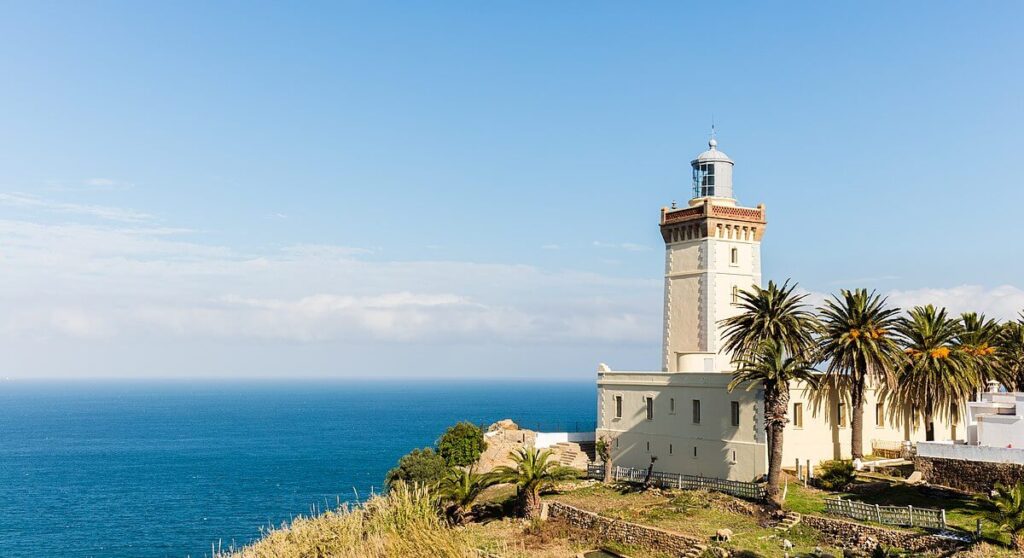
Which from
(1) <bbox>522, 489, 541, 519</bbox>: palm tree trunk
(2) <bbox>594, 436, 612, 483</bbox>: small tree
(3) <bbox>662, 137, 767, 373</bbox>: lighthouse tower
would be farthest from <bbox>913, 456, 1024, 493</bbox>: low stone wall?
(1) <bbox>522, 489, 541, 519</bbox>: palm tree trunk

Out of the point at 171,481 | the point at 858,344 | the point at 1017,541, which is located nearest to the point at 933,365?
the point at 858,344

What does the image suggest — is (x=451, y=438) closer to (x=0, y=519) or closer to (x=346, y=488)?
(x=346, y=488)

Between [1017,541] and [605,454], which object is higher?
[605,454]

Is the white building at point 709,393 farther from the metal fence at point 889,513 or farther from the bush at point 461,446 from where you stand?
the bush at point 461,446

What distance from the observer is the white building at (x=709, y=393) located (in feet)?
135

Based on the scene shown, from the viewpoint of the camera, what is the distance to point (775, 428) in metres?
36.7

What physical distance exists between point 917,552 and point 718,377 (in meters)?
14.6

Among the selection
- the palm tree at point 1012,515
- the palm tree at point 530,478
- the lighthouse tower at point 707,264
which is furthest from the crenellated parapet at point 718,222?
the palm tree at point 1012,515

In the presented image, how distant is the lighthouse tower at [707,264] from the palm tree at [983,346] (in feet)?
35.6

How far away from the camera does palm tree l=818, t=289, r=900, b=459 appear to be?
39281 millimetres

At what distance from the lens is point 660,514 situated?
3756 centimetres

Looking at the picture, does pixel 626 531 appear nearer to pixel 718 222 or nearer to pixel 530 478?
pixel 530 478

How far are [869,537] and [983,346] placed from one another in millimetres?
16198

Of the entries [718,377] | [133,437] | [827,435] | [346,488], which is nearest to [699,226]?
[718,377]
